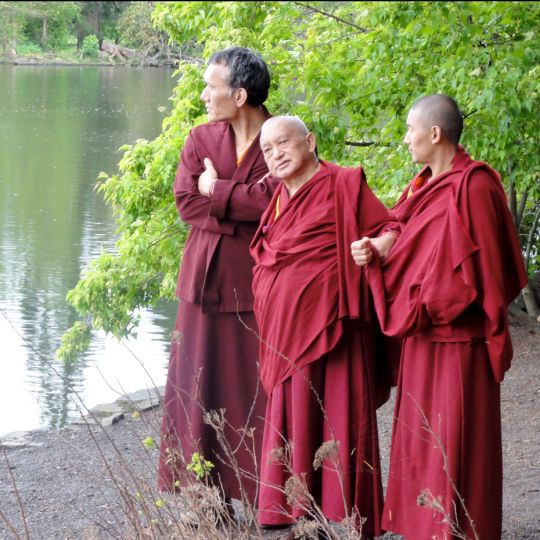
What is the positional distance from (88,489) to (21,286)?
7.02 m

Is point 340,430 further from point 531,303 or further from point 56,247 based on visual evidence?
point 56,247

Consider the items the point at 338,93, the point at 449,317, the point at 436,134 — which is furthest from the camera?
the point at 338,93

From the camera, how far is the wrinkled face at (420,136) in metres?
3.68

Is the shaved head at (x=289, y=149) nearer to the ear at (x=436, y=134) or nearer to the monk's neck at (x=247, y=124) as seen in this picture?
the monk's neck at (x=247, y=124)

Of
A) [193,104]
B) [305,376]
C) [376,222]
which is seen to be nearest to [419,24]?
[193,104]

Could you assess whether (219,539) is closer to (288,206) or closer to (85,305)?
(288,206)

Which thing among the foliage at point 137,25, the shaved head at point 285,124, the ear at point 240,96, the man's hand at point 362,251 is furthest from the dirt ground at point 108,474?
the foliage at point 137,25

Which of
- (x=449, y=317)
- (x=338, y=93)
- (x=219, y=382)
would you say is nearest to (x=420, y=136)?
(x=449, y=317)

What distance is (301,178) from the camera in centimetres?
394

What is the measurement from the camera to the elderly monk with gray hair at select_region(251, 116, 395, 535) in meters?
3.83

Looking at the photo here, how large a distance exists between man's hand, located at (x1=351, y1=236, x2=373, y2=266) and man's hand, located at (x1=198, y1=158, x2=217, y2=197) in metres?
0.76

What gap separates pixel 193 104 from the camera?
7.08 metres

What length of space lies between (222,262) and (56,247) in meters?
9.99

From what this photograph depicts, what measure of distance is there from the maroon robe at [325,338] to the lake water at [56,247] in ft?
1.91
